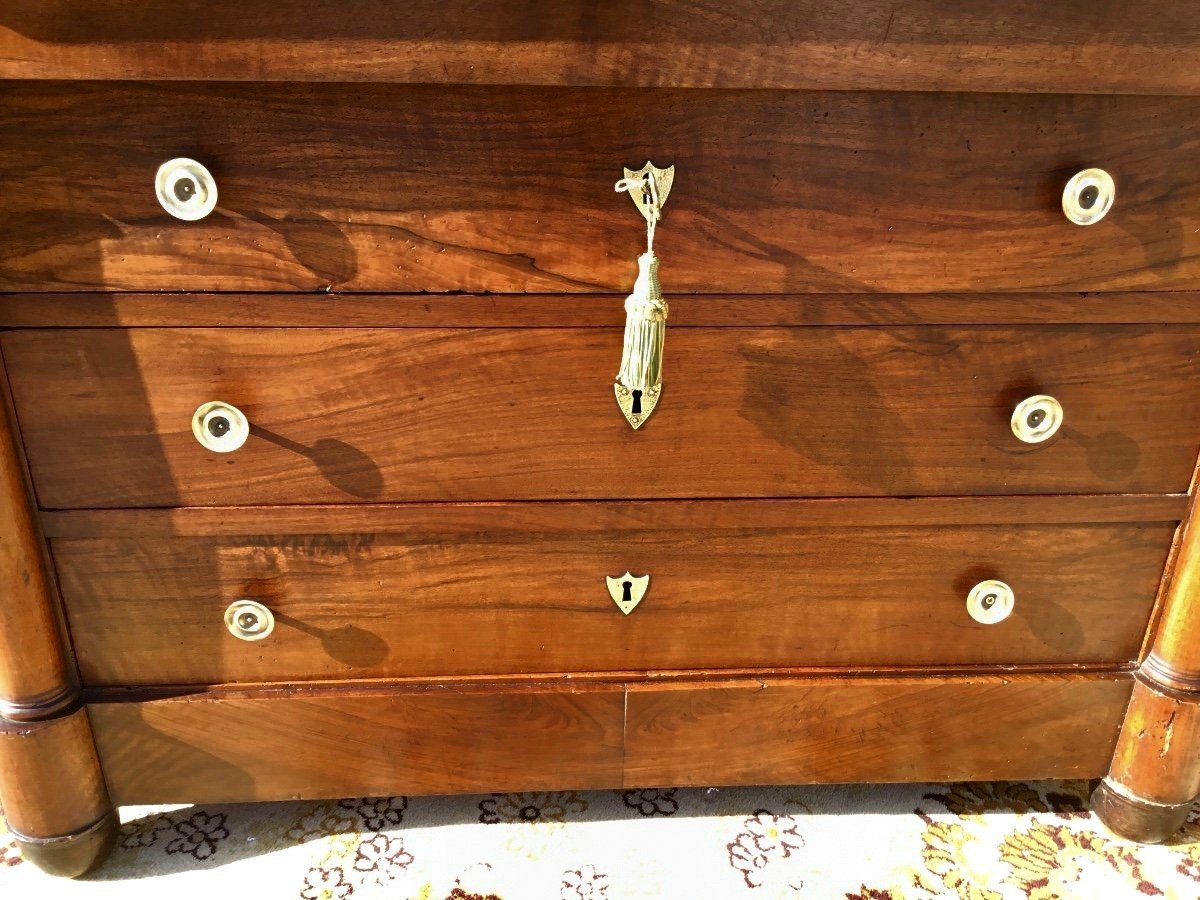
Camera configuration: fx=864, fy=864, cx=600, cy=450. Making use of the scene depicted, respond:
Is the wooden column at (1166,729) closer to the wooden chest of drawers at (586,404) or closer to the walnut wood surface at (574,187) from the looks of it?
the wooden chest of drawers at (586,404)

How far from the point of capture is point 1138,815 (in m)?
1.00

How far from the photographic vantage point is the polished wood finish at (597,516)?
85 centimetres

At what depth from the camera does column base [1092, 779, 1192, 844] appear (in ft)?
3.27

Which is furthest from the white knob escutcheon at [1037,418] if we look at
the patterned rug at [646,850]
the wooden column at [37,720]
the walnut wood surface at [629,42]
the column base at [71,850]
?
the column base at [71,850]

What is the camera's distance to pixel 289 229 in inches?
29.9

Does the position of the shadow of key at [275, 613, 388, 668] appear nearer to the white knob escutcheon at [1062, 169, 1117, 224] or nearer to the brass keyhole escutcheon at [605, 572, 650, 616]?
the brass keyhole escutcheon at [605, 572, 650, 616]

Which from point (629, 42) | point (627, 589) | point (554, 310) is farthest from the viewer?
point (627, 589)

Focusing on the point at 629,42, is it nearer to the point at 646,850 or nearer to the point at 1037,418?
the point at 1037,418

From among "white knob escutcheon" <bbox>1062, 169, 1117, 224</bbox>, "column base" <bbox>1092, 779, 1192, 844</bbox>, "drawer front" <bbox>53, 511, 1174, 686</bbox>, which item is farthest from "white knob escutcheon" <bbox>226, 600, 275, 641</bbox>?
"column base" <bbox>1092, 779, 1192, 844</bbox>

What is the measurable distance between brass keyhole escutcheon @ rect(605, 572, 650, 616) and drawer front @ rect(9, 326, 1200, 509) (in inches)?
3.6

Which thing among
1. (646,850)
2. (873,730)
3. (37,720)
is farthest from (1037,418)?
(37,720)

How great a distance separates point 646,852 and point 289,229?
78cm

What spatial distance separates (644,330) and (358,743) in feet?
1.84

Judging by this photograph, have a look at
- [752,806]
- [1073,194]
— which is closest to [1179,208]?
[1073,194]
